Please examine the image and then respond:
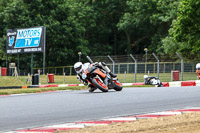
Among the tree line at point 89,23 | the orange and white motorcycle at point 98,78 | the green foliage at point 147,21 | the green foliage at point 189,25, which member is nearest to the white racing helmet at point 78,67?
the orange and white motorcycle at point 98,78

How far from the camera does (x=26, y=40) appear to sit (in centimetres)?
3956

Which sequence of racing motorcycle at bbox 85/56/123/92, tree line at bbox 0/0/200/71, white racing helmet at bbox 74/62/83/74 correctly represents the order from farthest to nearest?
tree line at bbox 0/0/200/71 < racing motorcycle at bbox 85/56/123/92 < white racing helmet at bbox 74/62/83/74

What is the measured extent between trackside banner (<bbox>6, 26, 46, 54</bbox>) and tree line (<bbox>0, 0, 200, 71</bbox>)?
46.2 ft

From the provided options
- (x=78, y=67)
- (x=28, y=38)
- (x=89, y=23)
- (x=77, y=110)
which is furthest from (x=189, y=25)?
(x=77, y=110)

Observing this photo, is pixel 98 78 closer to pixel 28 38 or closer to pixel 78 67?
pixel 78 67

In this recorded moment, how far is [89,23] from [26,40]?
26.6m

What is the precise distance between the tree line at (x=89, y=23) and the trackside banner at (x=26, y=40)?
14.1m

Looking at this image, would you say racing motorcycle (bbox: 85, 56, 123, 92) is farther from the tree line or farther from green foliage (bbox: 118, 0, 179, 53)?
green foliage (bbox: 118, 0, 179, 53)

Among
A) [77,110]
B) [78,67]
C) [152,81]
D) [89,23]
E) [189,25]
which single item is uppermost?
[89,23]

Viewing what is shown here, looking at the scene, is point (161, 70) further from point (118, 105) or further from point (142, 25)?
point (142, 25)

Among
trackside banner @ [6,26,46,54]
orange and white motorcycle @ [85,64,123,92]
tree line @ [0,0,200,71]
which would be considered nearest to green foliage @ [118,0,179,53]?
tree line @ [0,0,200,71]

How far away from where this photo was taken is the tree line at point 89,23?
55.1m

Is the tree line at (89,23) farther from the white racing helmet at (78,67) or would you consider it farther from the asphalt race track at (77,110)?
the asphalt race track at (77,110)

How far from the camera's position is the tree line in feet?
181
